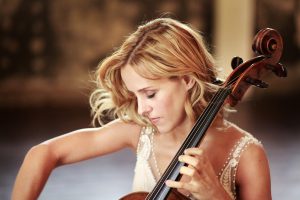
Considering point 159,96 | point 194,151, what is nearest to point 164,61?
point 159,96

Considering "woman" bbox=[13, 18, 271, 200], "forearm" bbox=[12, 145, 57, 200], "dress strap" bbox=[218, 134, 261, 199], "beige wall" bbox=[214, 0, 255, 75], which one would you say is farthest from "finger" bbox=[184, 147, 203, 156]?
"beige wall" bbox=[214, 0, 255, 75]

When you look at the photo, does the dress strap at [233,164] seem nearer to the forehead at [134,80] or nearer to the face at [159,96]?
the face at [159,96]

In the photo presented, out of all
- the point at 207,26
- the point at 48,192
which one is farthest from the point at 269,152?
the point at 207,26

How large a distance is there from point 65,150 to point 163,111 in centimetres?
35

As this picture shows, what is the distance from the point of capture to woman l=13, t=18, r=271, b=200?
6.21 feet

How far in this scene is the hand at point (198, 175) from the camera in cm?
159

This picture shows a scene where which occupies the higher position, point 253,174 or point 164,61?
point 164,61

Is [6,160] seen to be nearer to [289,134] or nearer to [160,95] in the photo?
[289,134]

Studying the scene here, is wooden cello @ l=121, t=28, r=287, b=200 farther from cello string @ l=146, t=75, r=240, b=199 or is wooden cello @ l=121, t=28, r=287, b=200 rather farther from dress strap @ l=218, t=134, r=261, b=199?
dress strap @ l=218, t=134, r=261, b=199

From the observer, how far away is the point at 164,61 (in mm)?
1882

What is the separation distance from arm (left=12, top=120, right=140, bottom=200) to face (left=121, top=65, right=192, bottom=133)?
244mm

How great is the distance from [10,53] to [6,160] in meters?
4.50

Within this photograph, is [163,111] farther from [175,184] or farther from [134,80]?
[175,184]

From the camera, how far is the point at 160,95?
1.90 metres
